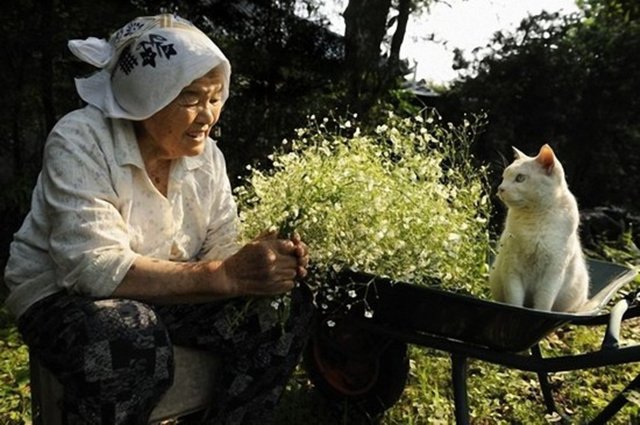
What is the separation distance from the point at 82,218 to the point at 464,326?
1169 millimetres

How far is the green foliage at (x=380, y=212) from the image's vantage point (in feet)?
6.55

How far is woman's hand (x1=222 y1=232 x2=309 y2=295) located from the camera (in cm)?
181

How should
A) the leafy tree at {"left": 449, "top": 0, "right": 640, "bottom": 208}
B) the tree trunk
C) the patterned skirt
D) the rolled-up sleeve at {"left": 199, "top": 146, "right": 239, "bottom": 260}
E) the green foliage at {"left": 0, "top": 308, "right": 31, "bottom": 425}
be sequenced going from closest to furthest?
the patterned skirt
the rolled-up sleeve at {"left": 199, "top": 146, "right": 239, "bottom": 260}
the green foliage at {"left": 0, "top": 308, "right": 31, "bottom": 425}
the tree trunk
the leafy tree at {"left": 449, "top": 0, "right": 640, "bottom": 208}

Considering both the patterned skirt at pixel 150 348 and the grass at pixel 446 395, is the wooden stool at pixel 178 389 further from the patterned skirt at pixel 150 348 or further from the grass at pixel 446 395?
the grass at pixel 446 395

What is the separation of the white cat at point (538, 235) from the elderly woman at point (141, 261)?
2.19 feet

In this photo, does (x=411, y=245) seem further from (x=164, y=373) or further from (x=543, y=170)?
(x=164, y=373)

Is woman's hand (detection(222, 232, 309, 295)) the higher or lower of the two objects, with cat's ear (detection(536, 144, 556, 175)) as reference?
lower

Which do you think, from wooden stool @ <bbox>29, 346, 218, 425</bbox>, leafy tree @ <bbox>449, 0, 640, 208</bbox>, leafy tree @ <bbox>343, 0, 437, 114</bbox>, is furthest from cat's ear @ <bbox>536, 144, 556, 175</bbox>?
leafy tree @ <bbox>449, 0, 640, 208</bbox>

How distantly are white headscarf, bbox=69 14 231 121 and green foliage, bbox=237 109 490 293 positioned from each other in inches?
17.8

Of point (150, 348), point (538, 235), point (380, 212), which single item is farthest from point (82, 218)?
point (538, 235)

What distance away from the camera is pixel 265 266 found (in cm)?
181

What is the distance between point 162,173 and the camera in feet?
6.92

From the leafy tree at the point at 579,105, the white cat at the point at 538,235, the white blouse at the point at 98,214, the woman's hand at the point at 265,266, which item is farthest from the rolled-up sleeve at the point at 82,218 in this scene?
the leafy tree at the point at 579,105

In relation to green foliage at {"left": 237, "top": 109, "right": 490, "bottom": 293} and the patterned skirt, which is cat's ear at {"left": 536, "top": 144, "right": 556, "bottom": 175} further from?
the patterned skirt
